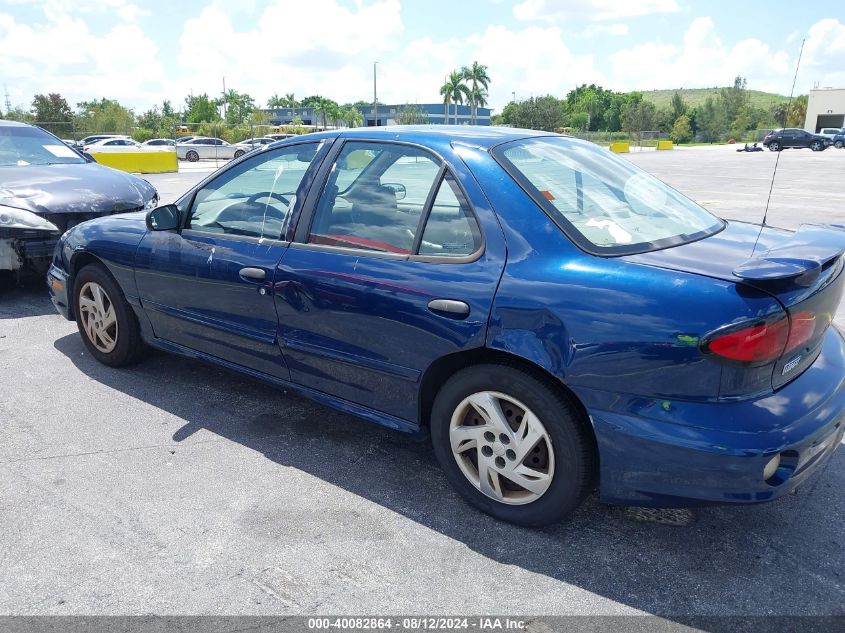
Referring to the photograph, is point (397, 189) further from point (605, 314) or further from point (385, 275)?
point (605, 314)

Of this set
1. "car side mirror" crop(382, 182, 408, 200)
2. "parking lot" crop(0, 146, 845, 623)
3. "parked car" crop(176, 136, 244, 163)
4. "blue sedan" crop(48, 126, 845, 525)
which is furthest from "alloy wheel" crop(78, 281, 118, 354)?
"parked car" crop(176, 136, 244, 163)

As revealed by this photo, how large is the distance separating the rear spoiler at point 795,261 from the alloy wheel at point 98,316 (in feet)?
12.1

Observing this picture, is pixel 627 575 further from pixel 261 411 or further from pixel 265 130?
pixel 265 130

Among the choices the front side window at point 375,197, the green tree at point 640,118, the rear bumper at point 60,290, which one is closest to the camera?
the front side window at point 375,197

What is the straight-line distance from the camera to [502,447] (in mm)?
2662

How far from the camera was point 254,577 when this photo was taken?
246 cm

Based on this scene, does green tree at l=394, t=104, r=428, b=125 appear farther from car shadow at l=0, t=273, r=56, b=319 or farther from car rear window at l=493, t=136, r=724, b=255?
car rear window at l=493, t=136, r=724, b=255

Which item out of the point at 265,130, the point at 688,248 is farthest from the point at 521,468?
the point at 265,130

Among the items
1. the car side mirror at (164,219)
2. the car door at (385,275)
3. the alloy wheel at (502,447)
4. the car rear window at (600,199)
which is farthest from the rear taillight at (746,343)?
the car side mirror at (164,219)

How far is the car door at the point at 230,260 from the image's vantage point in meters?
3.34

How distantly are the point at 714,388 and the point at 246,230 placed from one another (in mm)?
2401

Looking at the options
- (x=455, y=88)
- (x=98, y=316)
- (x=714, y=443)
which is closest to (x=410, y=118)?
(x=455, y=88)

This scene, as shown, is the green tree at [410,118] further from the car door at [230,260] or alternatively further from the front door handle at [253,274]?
the front door handle at [253,274]

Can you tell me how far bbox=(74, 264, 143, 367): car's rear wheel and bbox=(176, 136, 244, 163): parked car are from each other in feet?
125
